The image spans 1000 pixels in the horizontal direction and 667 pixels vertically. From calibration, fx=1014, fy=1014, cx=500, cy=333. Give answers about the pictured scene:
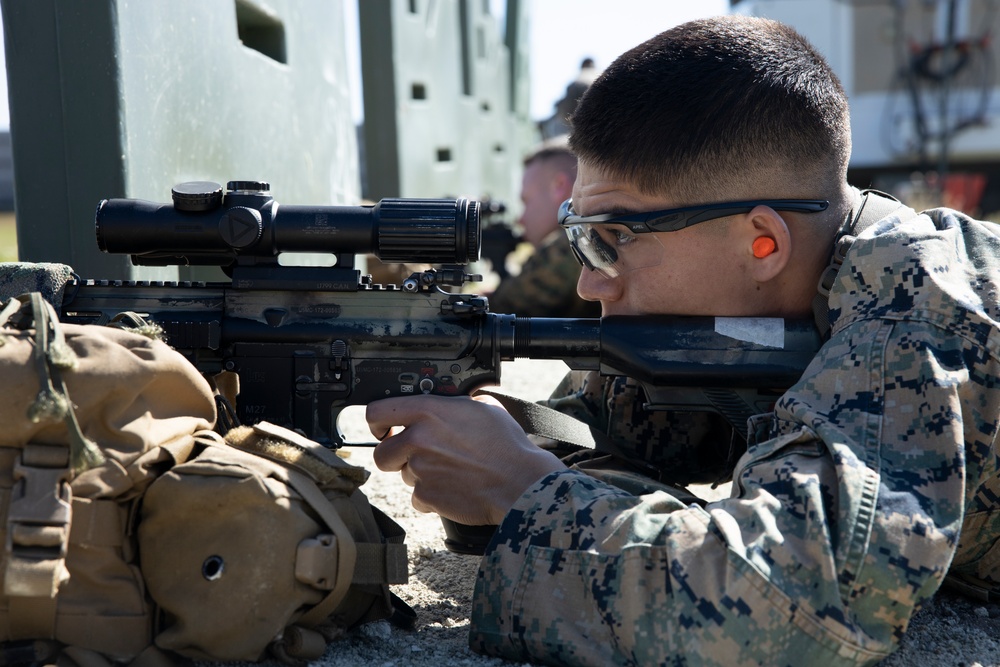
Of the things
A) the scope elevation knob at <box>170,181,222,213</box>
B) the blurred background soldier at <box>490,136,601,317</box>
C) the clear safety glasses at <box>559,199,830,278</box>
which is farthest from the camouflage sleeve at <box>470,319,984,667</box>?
the blurred background soldier at <box>490,136,601,317</box>

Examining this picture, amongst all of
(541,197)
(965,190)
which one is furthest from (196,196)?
(965,190)

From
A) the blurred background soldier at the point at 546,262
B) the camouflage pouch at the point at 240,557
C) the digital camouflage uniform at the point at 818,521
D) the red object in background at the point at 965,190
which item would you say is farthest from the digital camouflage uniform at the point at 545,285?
the red object in background at the point at 965,190

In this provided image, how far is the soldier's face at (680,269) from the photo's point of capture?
2293mm

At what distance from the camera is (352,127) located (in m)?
5.54

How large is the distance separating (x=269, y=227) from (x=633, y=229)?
2.74ft

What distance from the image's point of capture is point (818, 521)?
64.7 inches

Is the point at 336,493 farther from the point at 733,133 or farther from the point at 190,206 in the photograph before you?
the point at 733,133

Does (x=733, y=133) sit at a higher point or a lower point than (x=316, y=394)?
higher

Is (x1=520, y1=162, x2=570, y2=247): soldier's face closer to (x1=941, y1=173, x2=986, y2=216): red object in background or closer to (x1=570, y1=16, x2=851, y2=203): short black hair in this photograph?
(x1=570, y1=16, x2=851, y2=203): short black hair

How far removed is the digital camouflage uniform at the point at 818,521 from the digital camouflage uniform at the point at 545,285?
4483 mm

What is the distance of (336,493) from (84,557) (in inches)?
17.8

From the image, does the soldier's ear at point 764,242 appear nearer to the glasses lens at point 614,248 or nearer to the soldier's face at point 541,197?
the glasses lens at point 614,248

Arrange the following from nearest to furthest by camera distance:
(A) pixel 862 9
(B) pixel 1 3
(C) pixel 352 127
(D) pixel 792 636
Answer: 1. (D) pixel 792 636
2. (B) pixel 1 3
3. (C) pixel 352 127
4. (A) pixel 862 9

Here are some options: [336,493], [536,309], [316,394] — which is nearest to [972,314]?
[336,493]
